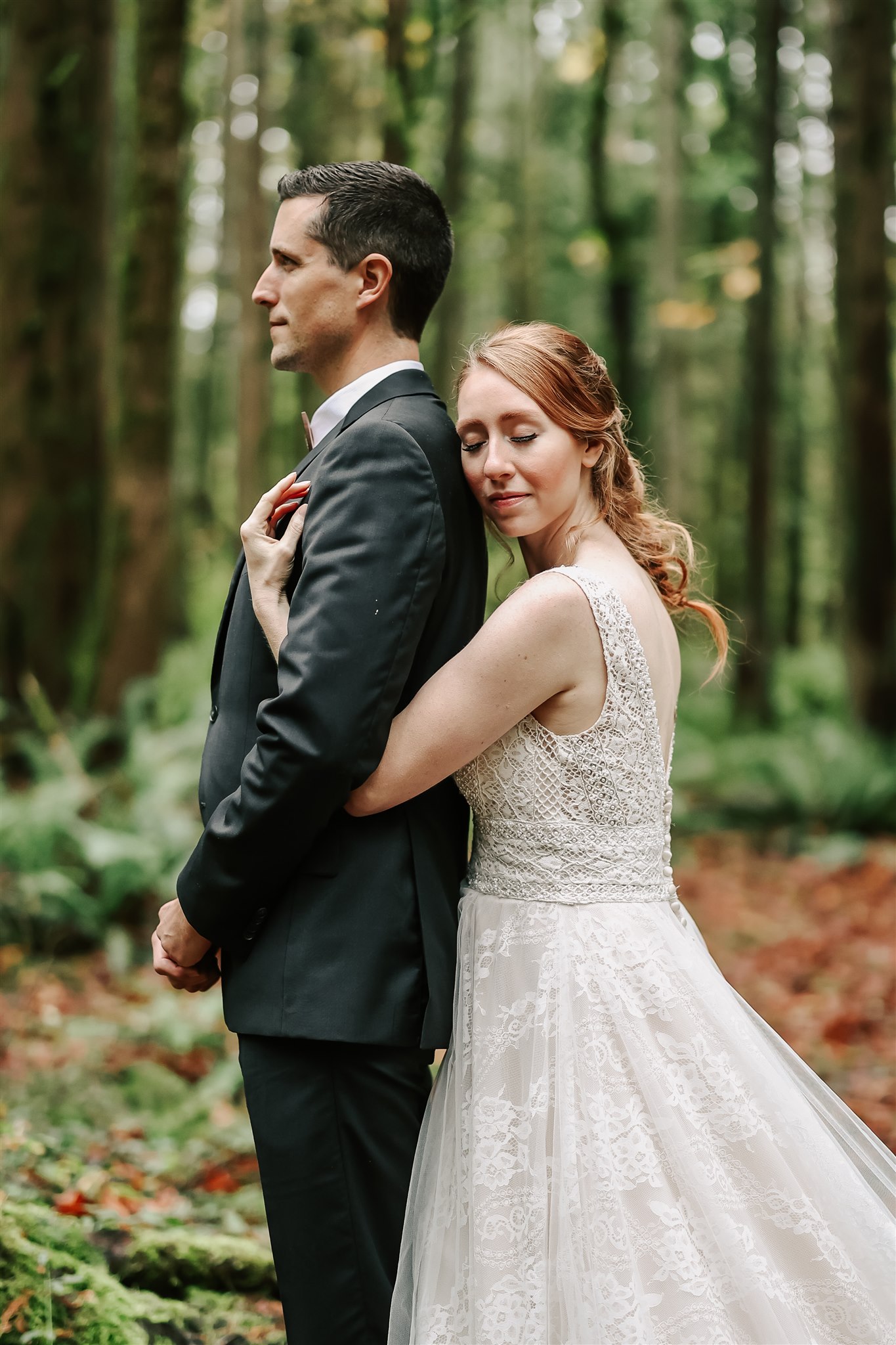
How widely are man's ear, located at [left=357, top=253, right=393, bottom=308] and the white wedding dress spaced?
0.78m

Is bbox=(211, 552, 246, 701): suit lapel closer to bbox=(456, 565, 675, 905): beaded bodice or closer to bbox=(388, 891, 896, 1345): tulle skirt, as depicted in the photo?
bbox=(456, 565, 675, 905): beaded bodice

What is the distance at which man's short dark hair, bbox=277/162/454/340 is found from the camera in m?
2.58

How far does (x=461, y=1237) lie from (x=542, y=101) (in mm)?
18910

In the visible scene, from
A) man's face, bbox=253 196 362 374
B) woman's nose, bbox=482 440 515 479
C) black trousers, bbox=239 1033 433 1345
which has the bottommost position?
black trousers, bbox=239 1033 433 1345

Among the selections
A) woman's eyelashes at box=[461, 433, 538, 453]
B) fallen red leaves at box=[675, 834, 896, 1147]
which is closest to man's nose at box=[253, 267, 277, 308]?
woman's eyelashes at box=[461, 433, 538, 453]

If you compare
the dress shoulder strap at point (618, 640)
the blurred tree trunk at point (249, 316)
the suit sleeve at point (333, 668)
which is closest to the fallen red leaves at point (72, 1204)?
the suit sleeve at point (333, 668)

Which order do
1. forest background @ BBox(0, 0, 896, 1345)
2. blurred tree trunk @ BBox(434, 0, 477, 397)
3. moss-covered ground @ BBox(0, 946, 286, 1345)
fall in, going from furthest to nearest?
1. blurred tree trunk @ BBox(434, 0, 477, 397)
2. forest background @ BBox(0, 0, 896, 1345)
3. moss-covered ground @ BBox(0, 946, 286, 1345)

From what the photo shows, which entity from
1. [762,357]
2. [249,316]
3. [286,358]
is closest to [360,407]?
[286,358]

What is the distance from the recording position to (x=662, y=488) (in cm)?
1384

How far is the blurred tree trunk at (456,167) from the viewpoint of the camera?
1426cm

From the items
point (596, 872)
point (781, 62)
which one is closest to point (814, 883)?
point (596, 872)

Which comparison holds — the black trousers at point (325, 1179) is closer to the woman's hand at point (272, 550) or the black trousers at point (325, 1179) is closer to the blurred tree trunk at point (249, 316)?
the woman's hand at point (272, 550)

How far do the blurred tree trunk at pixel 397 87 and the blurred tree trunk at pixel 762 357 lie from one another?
7.65 metres

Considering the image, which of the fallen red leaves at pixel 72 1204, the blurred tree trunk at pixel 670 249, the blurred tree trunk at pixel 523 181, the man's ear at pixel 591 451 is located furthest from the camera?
the blurred tree trunk at pixel 523 181
